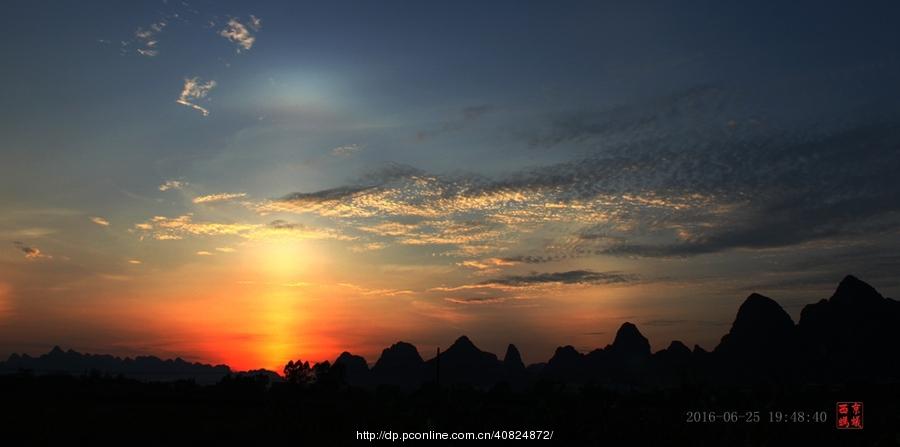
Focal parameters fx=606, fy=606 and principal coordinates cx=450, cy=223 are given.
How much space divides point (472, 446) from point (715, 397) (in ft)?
59.9

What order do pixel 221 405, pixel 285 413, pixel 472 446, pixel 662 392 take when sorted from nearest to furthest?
pixel 472 446, pixel 285 413, pixel 221 405, pixel 662 392

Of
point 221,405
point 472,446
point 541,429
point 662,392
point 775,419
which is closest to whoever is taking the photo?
point 472,446

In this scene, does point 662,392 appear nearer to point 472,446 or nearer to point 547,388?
point 547,388

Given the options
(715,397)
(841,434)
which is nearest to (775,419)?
(841,434)

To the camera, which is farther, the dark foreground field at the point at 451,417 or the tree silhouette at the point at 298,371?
the tree silhouette at the point at 298,371

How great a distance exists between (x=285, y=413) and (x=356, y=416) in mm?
4191

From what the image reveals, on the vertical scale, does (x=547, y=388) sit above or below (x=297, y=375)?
above

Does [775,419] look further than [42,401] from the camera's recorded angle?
No

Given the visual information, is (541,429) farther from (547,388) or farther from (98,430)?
(98,430)

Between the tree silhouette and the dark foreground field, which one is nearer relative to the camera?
the dark foreground field

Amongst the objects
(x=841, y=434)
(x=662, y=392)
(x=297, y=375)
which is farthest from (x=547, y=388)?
(x=297, y=375)

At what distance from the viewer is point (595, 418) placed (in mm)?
28578

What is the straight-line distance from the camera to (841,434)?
1065 inches

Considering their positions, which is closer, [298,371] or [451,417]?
[451,417]
